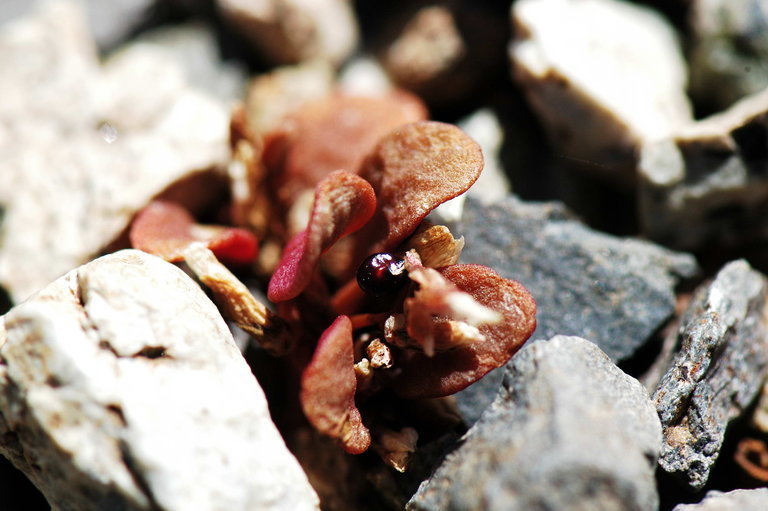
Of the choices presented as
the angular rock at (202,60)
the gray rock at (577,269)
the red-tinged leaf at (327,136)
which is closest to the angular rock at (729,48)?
the gray rock at (577,269)

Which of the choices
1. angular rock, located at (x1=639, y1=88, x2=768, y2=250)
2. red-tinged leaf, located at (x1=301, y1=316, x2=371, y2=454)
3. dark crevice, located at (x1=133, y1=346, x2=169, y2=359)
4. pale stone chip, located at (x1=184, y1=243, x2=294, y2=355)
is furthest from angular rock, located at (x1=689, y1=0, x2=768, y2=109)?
dark crevice, located at (x1=133, y1=346, x2=169, y2=359)

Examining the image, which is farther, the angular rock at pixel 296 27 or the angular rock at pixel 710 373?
the angular rock at pixel 296 27

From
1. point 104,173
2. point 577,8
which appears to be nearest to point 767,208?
point 577,8

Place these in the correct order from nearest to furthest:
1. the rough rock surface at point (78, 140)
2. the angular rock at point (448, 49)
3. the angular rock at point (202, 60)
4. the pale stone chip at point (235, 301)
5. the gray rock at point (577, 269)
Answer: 1. the pale stone chip at point (235, 301)
2. the gray rock at point (577, 269)
3. the rough rock surface at point (78, 140)
4. the angular rock at point (448, 49)
5. the angular rock at point (202, 60)

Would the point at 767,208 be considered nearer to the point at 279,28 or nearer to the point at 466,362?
the point at 466,362

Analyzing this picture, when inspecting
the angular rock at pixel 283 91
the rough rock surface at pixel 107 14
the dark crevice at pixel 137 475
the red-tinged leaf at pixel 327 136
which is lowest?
the dark crevice at pixel 137 475

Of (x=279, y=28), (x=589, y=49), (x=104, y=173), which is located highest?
(x=279, y=28)

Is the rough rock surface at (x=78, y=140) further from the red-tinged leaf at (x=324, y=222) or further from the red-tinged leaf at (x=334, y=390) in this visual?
the red-tinged leaf at (x=334, y=390)

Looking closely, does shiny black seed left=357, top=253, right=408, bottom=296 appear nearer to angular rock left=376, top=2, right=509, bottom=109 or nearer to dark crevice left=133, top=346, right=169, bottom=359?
A: dark crevice left=133, top=346, right=169, bottom=359
